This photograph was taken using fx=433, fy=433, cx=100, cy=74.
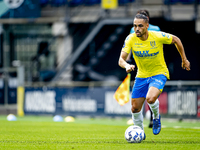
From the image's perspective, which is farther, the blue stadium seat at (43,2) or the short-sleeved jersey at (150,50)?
the blue stadium seat at (43,2)

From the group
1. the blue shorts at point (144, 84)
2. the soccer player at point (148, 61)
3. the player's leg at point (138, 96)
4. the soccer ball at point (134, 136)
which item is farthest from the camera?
the player's leg at point (138, 96)

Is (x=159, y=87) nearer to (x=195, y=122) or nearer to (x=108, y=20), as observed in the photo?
(x=195, y=122)

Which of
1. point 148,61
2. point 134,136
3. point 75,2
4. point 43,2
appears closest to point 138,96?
point 148,61

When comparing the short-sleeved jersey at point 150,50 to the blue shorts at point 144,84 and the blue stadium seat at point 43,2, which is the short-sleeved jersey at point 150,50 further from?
the blue stadium seat at point 43,2

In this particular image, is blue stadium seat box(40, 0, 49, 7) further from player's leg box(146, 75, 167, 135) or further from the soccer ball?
the soccer ball

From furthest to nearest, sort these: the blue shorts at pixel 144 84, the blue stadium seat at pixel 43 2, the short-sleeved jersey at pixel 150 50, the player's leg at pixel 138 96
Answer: the blue stadium seat at pixel 43 2 < the player's leg at pixel 138 96 < the blue shorts at pixel 144 84 < the short-sleeved jersey at pixel 150 50

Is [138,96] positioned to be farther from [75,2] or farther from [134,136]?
[75,2]

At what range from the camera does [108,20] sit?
2058cm

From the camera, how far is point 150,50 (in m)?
7.94

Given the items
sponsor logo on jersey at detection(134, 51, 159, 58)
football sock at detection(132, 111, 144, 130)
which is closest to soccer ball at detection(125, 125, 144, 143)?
football sock at detection(132, 111, 144, 130)

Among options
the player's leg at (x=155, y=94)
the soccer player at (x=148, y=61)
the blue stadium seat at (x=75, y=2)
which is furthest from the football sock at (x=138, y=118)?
the blue stadium seat at (x=75, y=2)

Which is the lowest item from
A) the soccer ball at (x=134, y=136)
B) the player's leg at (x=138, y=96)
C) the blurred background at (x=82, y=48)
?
the soccer ball at (x=134, y=136)

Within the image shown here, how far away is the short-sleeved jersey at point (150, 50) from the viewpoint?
7.93 m

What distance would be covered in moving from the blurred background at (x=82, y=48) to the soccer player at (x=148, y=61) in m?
8.54
